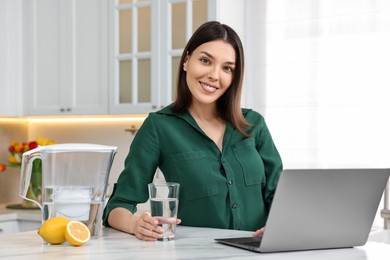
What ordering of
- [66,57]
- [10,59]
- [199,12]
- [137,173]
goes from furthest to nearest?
[10,59] → [66,57] → [199,12] → [137,173]

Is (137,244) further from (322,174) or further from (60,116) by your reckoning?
(60,116)

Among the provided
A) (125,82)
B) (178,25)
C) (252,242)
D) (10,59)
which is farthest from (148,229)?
(10,59)

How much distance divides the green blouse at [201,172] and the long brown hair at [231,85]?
0.04 metres

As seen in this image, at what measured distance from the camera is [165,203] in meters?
1.74

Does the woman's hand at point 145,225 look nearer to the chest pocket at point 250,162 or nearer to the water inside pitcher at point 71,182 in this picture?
the water inside pitcher at point 71,182

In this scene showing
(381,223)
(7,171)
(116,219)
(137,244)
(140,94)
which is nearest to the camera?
(137,244)

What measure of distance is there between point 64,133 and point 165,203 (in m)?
2.84

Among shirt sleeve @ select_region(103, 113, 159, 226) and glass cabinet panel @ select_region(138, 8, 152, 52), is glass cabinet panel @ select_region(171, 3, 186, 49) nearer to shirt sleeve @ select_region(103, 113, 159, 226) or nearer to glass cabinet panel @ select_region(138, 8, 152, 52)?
glass cabinet panel @ select_region(138, 8, 152, 52)

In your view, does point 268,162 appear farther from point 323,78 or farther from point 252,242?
point 323,78

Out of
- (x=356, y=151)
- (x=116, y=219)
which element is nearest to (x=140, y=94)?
(x=356, y=151)

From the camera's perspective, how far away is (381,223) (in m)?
3.26

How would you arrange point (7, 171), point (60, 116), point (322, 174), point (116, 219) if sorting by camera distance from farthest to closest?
point (7, 171) → point (60, 116) → point (116, 219) → point (322, 174)

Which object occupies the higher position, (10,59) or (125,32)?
(125,32)

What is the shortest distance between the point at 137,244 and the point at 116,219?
0.30 m
